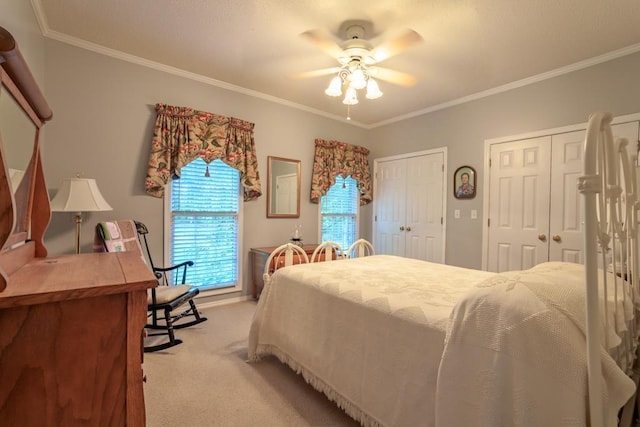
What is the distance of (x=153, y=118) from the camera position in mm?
3154

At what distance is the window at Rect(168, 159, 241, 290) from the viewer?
334 cm

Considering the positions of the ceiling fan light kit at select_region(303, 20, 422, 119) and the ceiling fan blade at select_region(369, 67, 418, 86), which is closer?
the ceiling fan light kit at select_region(303, 20, 422, 119)

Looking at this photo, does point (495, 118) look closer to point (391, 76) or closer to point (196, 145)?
point (391, 76)

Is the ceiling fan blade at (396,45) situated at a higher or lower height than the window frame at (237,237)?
higher

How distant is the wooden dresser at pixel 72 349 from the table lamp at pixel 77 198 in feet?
6.09

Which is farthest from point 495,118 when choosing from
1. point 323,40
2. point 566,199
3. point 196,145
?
point 196,145

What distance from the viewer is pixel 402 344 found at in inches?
53.7

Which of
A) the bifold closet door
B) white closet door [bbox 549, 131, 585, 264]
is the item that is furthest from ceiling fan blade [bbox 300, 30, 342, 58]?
white closet door [bbox 549, 131, 585, 264]

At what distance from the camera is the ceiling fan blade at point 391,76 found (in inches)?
115

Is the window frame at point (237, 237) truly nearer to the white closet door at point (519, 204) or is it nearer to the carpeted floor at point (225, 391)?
the carpeted floor at point (225, 391)

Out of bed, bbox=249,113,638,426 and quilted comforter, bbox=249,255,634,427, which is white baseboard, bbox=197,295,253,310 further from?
bed, bbox=249,113,638,426

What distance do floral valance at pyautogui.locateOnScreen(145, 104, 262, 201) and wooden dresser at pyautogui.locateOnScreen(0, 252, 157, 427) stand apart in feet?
8.01

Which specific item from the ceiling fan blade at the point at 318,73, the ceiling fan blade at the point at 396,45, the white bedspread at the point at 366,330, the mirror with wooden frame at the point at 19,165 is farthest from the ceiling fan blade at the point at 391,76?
the mirror with wooden frame at the point at 19,165

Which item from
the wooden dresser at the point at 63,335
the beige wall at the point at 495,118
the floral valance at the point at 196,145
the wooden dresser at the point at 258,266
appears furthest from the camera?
the wooden dresser at the point at 258,266
